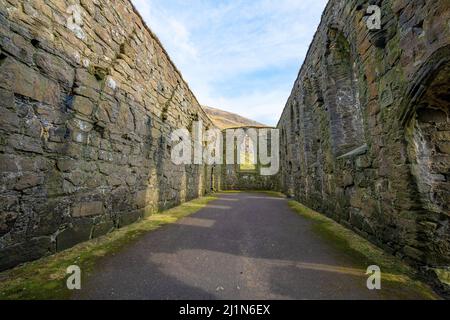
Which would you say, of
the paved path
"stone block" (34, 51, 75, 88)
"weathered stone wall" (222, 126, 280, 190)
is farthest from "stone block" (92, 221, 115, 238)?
"weathered stone wall" (222, 126, 280, 190)

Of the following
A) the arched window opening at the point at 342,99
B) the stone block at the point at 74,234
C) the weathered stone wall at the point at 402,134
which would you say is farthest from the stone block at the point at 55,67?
the arched window opening at the point at 342,99

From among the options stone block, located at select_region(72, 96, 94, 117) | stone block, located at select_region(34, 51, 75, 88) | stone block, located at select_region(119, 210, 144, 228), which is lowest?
stone block, located at select_region(119, 210, 144, 228)

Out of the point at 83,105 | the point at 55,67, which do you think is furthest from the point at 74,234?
the point at 55,67

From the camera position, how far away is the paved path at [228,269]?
1957 millimetres

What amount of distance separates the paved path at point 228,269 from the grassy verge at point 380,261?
0.13 metres

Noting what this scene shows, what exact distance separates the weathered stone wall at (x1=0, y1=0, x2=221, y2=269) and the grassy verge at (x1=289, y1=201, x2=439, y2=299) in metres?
3.77

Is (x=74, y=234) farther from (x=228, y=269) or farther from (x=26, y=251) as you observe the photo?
(x=228, y=269)

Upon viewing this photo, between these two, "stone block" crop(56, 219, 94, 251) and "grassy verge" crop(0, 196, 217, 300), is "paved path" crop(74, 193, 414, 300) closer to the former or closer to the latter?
"grassy verge" crop(0, 196, 217, 300)

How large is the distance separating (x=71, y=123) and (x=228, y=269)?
9.79 ft

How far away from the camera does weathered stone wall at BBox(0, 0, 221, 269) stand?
241cm

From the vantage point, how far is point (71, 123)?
319 cm

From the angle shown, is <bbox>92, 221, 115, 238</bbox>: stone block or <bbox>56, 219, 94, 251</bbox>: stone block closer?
<bbox>56, 219, 94, 251</bbox>: stone block
